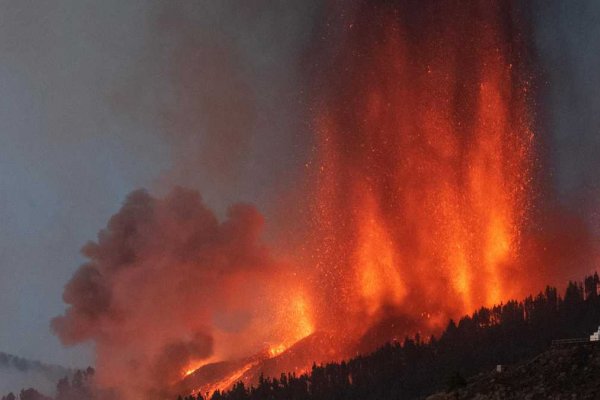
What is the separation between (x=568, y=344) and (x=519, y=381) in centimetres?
1279

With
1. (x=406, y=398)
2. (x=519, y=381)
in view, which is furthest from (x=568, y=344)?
(x=406, y=398)

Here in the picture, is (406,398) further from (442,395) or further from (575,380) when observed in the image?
(575,380)

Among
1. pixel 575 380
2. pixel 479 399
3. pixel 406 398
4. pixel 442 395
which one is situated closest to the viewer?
pixel 575 380

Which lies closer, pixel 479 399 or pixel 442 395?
pixel 479 399

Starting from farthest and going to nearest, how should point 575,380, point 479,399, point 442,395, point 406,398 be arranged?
point 406,398, point 442,395, point 479,399, point 575,380

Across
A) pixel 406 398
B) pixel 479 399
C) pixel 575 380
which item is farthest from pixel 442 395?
pixel 406 398

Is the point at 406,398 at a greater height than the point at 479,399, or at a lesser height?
greater

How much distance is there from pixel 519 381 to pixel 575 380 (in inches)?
431

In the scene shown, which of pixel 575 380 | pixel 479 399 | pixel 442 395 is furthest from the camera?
pixel 442 395

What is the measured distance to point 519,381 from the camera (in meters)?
139

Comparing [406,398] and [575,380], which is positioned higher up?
[406,398]

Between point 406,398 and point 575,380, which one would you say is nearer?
point 575,380

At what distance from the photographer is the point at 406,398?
200m

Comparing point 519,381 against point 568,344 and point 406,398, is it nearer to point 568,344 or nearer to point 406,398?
point 568,344
